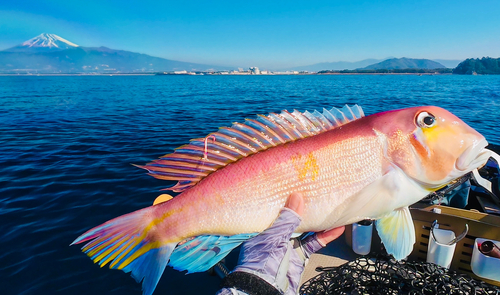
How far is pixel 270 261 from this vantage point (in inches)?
76.5

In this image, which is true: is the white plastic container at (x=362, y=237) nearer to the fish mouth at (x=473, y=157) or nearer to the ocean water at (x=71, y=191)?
the fish mouth at (x=473, y=157)

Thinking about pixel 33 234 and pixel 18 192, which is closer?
pixel 33 234

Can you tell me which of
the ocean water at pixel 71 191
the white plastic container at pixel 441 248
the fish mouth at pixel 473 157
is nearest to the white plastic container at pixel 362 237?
the white plastic container at pixel 441 248

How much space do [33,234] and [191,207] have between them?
218 inches

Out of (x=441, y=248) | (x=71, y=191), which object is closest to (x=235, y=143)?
(x=441, y=248)

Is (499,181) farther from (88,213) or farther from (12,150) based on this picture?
(12,150)

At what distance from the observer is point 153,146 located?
11070 millimetres

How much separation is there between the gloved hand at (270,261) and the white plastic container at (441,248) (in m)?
2.04

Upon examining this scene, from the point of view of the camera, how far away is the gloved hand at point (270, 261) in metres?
1.79

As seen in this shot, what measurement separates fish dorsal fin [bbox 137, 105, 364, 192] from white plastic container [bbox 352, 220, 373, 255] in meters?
2.03

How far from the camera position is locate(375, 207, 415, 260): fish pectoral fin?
2160 millimetres

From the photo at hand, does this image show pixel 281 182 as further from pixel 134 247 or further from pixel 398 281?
pixel 398 281

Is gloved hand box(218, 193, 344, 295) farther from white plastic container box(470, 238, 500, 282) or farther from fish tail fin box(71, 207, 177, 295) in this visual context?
white plastic container box(470, 238, 500, 282)

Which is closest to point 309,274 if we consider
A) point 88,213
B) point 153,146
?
point 88,213
